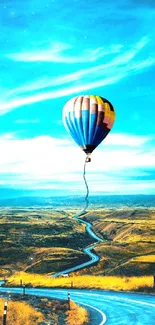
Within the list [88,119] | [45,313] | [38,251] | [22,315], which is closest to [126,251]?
[38,251]

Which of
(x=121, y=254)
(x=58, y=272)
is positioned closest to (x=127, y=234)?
(x=121, y=254)

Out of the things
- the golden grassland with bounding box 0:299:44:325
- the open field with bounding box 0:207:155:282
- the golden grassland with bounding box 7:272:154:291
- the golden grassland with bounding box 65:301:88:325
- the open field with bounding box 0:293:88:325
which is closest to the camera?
the golden grassland with bounding box 0:299:44:325

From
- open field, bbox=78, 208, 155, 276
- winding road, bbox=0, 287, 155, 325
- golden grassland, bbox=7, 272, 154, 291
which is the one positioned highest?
open field, bbox=78, 208, 155, 276

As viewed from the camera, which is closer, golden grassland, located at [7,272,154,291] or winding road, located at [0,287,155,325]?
winding road, located at [0,287,155,325]

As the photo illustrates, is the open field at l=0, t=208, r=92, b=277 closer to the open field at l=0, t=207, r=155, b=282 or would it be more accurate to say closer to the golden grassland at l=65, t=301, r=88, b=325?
the open field at l=0, t=207, r=155, b=282

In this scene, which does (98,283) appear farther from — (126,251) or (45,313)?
(126,251)

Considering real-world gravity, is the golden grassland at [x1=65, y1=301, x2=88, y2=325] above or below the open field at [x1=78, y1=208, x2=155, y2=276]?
below

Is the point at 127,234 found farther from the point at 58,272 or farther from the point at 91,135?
the point at 91,135

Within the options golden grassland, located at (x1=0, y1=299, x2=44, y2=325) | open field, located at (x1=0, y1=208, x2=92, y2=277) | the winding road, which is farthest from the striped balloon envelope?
open field, located at (x1=0, y1=208, x2=92, y2=277)
